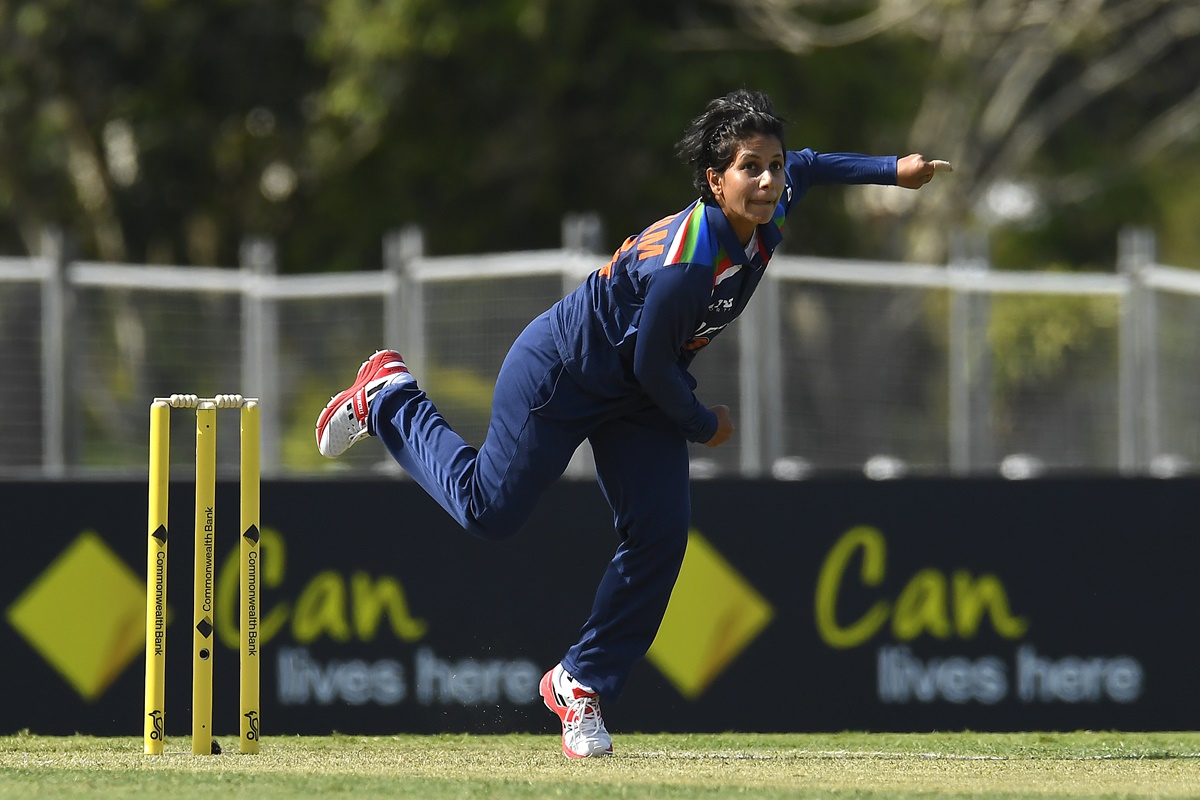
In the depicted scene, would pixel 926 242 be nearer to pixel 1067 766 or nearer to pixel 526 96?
pixel 526 96

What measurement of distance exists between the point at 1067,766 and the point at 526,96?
471 inches

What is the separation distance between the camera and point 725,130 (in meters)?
5.11

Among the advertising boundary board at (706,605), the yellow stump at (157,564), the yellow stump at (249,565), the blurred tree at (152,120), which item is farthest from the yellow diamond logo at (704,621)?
the blurred tree at (152,120)

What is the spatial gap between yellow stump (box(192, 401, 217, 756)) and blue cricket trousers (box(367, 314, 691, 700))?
2.33 ft

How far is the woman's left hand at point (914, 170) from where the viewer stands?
5324mm

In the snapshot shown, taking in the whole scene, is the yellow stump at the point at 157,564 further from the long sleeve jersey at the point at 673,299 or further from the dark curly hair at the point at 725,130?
the dark curly hair at the point at 725,130

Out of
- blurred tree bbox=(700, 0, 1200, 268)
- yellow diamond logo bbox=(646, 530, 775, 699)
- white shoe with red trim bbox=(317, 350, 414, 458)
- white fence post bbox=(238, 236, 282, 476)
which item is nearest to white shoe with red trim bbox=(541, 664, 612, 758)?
yellow diamond logo bbox=(646, 530, 775, 699)

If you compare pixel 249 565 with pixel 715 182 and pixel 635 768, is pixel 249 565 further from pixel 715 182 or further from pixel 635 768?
pixel 715 182

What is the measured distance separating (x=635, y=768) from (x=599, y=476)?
92 cm

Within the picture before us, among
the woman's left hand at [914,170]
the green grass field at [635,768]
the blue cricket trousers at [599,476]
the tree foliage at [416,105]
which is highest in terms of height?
the tree foliage at [416,105]

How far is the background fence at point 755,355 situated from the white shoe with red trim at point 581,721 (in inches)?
148

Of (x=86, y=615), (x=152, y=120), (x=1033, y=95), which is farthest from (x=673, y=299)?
(x=1033, y=95)

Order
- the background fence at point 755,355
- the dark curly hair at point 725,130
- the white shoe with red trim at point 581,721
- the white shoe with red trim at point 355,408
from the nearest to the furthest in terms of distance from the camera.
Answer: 1. the dark curly hair at point 725,130
2. the white shoe with red trim at point 581,721
3. the white shoe with red trim at point 355,408
4. the background fence at point 755,355

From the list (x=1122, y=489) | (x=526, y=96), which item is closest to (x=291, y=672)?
(x=1122, y=489)
